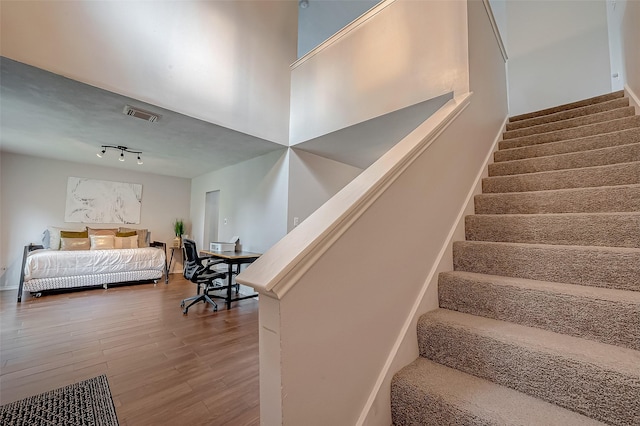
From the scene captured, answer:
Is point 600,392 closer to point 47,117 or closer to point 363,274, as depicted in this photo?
point 363,274

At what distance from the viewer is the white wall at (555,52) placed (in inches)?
146

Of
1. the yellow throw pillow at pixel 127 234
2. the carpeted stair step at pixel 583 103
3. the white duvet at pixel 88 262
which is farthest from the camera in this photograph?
the yellow throw pillow at pixel 127 234

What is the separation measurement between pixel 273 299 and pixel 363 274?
1.28 ft

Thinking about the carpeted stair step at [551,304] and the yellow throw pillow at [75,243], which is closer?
the carpeted stair step at [551,304]

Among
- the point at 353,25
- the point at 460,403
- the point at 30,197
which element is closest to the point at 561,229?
the point at 460,403

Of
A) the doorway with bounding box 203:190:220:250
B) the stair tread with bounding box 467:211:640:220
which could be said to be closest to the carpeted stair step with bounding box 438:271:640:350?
the stair tread with bounding box 467:211:640:220

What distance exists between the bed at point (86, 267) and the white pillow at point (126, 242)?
29 cm

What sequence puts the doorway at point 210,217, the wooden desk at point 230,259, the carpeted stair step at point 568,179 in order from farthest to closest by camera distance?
the doorway at point 210,217 → the wooden desk at point 230,259 → the carpeted stair step at point 568,179

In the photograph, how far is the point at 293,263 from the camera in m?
0.70

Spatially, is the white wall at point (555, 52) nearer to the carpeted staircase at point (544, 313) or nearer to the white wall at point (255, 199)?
the carpeted staircase at point (544, 313)

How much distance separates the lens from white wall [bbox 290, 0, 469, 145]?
222 cm

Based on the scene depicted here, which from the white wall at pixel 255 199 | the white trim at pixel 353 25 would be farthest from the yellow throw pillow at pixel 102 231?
the white trim at pixel 353 25

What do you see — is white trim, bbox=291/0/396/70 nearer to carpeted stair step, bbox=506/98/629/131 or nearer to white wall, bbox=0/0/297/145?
white wall, bbox=0/0/297/145

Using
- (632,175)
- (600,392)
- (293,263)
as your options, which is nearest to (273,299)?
(293,263)
